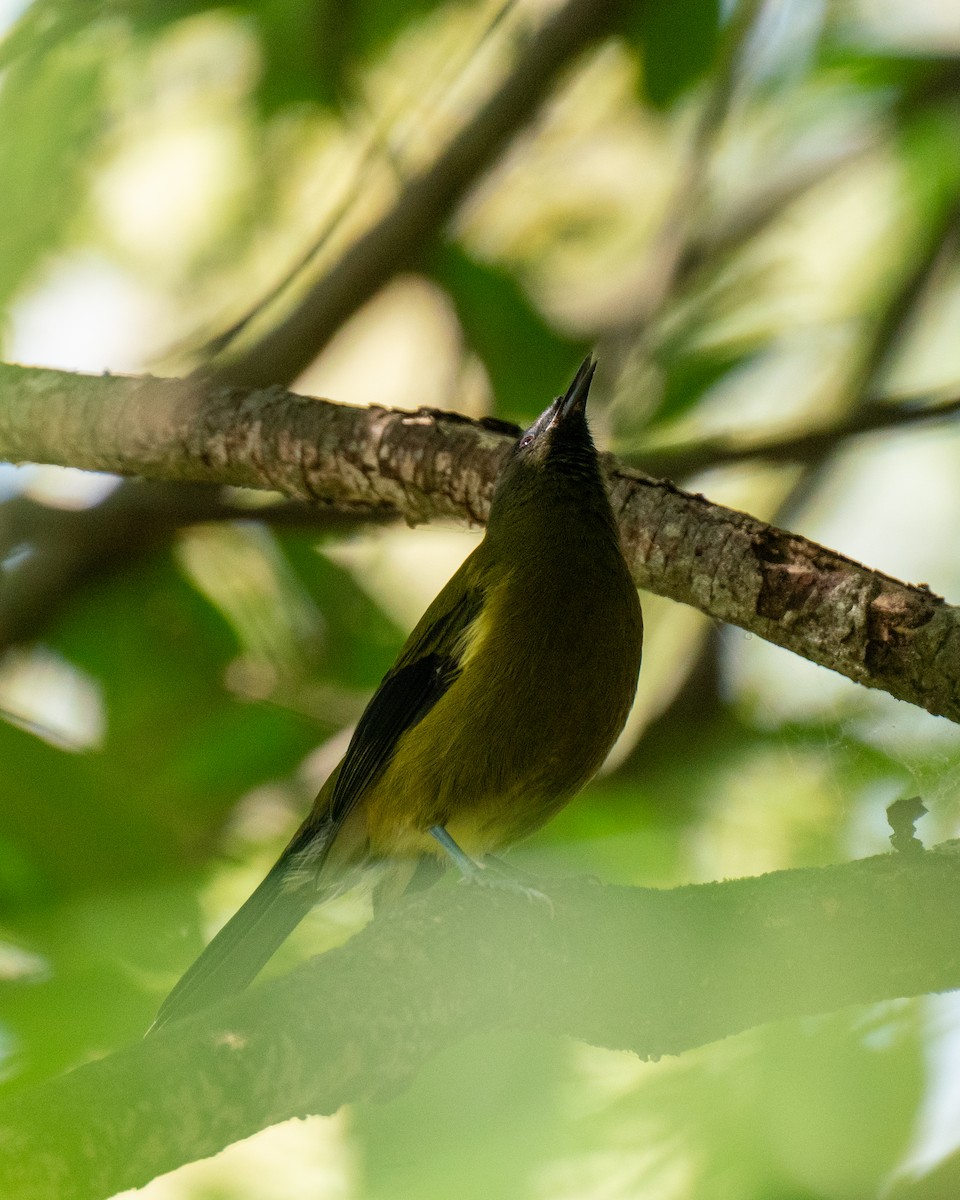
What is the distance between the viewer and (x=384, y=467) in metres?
3.16

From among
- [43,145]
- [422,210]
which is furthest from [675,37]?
[43,145]

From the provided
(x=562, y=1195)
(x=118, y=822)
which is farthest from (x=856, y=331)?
(x=562, y=1195)

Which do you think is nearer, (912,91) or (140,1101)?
(140,1101)

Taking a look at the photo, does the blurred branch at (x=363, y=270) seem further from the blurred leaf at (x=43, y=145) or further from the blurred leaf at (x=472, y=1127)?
the blurred leaf at (x=472, y=1127)

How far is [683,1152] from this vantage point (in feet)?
4.65

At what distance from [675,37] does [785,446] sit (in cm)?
145

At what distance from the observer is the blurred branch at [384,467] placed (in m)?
2.56

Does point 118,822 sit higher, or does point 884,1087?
point 118,822

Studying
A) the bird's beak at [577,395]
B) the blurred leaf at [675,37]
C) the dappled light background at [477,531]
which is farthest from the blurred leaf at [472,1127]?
the blurred leaf at [675,37]

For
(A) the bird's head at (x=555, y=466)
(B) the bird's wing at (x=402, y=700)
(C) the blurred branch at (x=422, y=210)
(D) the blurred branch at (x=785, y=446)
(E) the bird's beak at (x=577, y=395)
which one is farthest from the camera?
(C) the blurred branch at (x=422, y=210)

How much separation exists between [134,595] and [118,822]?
2.22 meters

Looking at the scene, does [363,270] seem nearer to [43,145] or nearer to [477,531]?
[477,531]

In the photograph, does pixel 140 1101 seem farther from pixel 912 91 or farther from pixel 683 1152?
pixel 912 91

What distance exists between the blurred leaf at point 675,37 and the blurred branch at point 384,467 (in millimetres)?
1751
